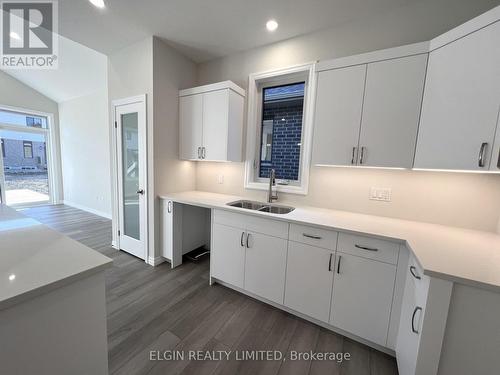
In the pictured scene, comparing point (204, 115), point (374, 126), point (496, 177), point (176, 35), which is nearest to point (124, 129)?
point (204, 115)

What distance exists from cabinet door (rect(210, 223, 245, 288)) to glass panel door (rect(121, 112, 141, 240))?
132 centimetres

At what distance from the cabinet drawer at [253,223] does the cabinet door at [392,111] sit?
94cm

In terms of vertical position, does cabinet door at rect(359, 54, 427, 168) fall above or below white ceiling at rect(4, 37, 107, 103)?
below

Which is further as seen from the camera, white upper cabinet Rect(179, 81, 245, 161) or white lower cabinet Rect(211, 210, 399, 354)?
white upper cabinet Rect(179, 81, 245, 161)

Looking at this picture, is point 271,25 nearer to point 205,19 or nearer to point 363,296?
point 205,19

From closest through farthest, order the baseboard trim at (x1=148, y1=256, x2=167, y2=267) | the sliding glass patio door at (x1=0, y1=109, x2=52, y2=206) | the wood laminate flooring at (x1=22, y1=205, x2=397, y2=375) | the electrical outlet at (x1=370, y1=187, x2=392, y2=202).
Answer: the wood laminate flooring at (x1=22, y1=205, x2=397, y2=375) → the electrical outlet at (x1=370, y1=187, x2=392, y2=202) → the baseboard trim at (x1=148, y1=256, x2=167, y2=267) → the sliding glass patio door at (x1=0, y1=109, x2=52, y2=206)

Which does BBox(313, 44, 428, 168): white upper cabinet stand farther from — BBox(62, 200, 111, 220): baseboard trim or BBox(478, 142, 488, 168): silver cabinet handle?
BBox(62, 200, 111, 220): baseboard trim

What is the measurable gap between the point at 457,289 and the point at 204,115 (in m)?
2.61

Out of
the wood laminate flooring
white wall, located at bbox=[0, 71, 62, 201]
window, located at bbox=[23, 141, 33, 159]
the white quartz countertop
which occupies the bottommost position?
the wood laminate flooring

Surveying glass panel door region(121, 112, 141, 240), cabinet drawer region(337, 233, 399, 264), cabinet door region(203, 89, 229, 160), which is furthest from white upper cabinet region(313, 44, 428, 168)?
glass panel door region(121, 112, 141, 240)

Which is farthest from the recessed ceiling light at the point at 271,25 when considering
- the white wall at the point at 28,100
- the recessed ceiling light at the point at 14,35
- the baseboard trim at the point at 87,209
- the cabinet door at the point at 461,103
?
the white wall at the point at 28,100

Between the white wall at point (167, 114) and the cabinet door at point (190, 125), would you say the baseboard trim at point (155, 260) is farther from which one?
the cabinet door at point (190, 125)

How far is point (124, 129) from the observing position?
110 inches

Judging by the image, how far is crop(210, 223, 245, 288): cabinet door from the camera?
2.10 m
